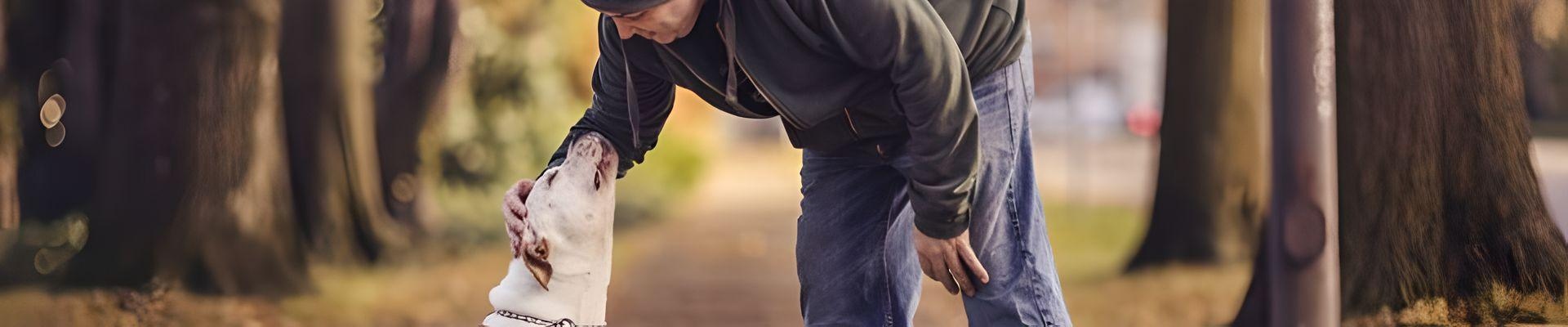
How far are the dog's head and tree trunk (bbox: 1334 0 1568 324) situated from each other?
3252 millimetres

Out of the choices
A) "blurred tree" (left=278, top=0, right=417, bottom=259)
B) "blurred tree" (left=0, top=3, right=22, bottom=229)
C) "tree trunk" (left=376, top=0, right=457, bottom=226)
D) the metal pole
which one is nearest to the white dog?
the metal pole

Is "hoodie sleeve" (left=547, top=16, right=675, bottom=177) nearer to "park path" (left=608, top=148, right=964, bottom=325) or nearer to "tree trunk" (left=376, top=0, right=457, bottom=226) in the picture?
"park path" (left=608, top=148, right=964, bottom=325)

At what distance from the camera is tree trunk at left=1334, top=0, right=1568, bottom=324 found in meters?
4.33

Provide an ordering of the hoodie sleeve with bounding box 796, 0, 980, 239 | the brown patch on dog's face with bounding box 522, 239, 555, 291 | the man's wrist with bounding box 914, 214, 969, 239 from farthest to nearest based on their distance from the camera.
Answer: the man's wrist with bounding box 914, 214, 969, 239 → the brown patch on dog's face with bounding box 522, 239, 555, 291 → the hoodie sleeve with bounding box 796, 0, 980, 239

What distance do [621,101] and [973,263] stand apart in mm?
722

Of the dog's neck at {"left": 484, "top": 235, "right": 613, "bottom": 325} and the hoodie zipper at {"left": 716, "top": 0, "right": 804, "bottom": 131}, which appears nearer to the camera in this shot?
the hoodie zipper at {"left": 716, "top": 0, "right": 804, "bottom": 131}


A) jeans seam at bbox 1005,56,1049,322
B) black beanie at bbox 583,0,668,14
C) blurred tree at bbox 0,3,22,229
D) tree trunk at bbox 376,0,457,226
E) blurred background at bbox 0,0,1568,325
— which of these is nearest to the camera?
black beanie at bbox 583,0,668,14

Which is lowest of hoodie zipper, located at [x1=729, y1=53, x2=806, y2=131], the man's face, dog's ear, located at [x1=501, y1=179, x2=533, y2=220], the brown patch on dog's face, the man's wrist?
the brown patch on dog's face

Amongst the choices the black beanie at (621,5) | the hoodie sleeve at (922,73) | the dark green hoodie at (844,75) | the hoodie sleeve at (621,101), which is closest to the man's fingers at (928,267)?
the dark green hoodie at (844,75)

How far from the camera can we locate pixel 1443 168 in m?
4.40

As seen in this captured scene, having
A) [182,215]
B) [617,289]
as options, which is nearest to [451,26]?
[617,289]

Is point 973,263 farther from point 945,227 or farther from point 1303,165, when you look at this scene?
point 1303,165

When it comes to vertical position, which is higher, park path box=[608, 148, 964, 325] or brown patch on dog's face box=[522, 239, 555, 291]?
brown patch on dog's face box=[522, 239, 555, 291]

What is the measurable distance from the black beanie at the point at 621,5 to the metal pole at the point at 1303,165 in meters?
1.42
